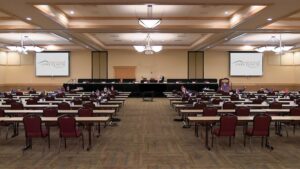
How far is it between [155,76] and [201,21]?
14.9 metres

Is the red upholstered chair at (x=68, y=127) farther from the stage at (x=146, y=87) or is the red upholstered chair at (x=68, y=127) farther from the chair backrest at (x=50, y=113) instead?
the stage at (x=146, y=87)

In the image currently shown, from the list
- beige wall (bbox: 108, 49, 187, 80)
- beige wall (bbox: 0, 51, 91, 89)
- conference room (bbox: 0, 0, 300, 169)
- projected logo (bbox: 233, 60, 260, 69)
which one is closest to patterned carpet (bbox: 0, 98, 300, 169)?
conference room (bbox: 0, 0, 300, 169)

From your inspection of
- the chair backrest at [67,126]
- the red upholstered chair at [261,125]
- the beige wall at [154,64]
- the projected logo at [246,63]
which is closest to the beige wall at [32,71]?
the beige wall at [154,64]

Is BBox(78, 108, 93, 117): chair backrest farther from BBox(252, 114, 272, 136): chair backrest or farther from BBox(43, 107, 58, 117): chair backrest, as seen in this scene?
BBox(252, 114, 272, 136): chair backrest

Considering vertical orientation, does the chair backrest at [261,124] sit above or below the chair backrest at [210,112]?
below

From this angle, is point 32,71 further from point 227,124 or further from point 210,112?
point 227,124

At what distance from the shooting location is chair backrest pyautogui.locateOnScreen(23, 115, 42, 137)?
8.14 meters

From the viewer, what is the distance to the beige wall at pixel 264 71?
3038cm

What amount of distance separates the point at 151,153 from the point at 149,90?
62.8 feet

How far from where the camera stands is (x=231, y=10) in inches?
545

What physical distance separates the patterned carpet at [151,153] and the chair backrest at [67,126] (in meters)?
0.46

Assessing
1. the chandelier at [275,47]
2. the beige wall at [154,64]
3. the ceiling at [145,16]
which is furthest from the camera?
the beige wall at [154,64]

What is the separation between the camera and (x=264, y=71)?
3075 centimetres

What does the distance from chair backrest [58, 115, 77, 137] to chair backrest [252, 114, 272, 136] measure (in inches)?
163
